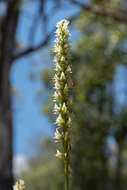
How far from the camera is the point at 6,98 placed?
7.97 meters

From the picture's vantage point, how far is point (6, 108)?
25.5ft

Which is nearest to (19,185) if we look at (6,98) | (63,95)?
(63,95)

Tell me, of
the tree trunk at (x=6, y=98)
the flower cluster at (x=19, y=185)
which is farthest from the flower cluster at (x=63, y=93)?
the tree trunk at (x=6, y=98)

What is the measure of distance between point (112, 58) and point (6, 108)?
6324 mm

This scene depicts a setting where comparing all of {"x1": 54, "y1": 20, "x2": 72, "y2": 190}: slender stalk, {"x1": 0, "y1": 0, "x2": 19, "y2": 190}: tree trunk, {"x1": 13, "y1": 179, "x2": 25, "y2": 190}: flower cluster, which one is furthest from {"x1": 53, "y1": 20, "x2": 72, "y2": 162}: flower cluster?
{"x1": 0, "y1": 0, "x2": 19, "y2": 190}: tree trunk

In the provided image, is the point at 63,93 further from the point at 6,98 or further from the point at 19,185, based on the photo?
the point at 6,98

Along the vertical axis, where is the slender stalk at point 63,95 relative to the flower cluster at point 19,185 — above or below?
above

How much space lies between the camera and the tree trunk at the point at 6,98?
6.79 m

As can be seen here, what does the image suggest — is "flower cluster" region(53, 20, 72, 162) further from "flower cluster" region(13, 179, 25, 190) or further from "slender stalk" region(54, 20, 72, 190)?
"flower cluster" region(13, 179, 25, 190)

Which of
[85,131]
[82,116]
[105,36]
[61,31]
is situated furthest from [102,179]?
[61,31]

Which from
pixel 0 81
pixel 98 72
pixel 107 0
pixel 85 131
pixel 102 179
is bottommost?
pixel 102 179

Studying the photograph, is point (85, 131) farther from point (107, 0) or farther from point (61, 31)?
point (61, 31)

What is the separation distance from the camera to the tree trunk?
267 inches

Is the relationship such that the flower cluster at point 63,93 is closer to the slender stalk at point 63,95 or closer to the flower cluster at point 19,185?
the slender stalk at point 63,95
